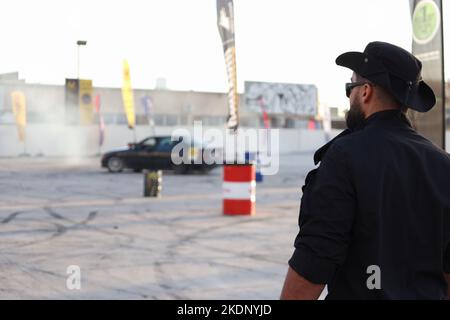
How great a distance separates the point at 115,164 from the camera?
23.9 m

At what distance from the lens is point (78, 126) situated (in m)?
39.1

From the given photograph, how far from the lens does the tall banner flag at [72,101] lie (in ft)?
102

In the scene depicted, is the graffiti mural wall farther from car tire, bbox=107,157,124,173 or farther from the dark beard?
the dark beard

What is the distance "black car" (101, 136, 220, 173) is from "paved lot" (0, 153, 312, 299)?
7745 millimetres

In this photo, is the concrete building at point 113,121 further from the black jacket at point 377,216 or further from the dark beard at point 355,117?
the black jacket at point 377,216

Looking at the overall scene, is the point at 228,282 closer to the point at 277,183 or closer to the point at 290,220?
the point at 290,220

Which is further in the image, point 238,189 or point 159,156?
point 159,156

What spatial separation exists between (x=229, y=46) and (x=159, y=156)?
11712 millimetres

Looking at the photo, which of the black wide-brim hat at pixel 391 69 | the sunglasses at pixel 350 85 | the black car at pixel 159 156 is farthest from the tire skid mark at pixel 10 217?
the black car at pixel 159 156

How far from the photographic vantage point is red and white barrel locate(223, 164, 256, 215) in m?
11.7

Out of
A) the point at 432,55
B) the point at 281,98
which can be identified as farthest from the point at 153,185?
the point at 281,98

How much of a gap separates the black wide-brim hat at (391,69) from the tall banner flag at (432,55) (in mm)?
5057

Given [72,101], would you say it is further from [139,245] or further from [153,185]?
[139,245]

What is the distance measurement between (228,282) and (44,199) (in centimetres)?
859
